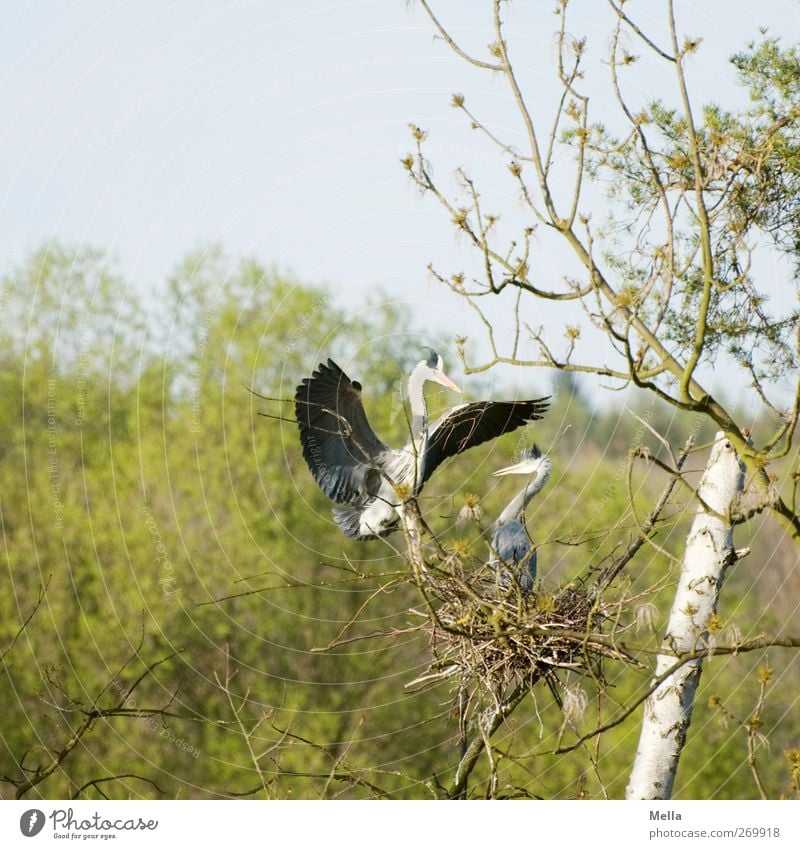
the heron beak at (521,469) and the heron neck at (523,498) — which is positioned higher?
the heron beak at (521,469)

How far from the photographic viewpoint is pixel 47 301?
17.2m

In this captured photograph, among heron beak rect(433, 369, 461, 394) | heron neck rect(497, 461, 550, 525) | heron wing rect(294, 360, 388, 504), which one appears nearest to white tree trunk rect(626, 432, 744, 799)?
heron neck rect(497, 461, 550, 525)

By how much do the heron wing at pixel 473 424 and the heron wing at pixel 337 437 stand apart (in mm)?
285

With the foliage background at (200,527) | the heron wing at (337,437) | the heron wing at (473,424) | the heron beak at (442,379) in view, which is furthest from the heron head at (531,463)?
the foliage background at (200,527)

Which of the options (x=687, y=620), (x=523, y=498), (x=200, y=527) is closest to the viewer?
(x=687, y=620)

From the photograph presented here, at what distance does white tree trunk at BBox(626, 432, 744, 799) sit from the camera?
4523mm

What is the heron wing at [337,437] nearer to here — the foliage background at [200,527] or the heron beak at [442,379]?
the heron beak at [442,379]

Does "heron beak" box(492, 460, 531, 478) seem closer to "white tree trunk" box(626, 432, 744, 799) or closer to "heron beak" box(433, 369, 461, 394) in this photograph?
"heron beak" box(433, 369, 461, 394)

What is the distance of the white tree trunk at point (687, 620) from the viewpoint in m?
4.52

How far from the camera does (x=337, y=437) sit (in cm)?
554

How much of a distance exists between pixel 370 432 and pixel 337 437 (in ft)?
0.48

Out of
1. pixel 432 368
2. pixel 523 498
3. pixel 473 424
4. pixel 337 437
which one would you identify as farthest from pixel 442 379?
pixel 523 498

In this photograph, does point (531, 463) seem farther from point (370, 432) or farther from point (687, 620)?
point (687, 620)

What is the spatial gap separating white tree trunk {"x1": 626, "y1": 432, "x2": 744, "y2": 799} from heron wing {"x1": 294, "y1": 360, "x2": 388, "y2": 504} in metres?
1.42
